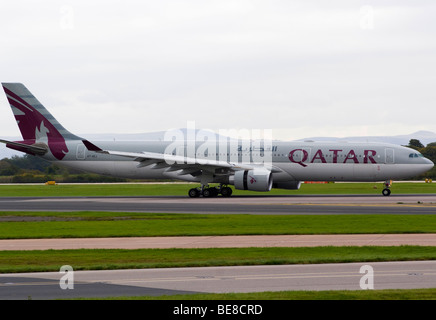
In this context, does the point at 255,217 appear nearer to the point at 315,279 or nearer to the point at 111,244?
the point at 111,244

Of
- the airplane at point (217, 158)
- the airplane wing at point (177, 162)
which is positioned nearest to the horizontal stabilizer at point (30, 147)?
the airplane at point (217, 158)

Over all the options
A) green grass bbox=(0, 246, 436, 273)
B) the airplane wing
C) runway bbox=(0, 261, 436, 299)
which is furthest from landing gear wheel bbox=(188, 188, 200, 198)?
runway bbox=(0, 261, 436, 299)

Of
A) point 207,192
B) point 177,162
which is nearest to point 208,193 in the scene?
point 207,192

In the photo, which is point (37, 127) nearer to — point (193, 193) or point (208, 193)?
point (193, 193)

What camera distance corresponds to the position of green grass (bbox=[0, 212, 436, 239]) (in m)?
29.1

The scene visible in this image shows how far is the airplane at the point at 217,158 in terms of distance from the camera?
53.1 metres

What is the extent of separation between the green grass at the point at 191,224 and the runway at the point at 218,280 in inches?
389

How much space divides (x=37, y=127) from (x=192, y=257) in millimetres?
39010

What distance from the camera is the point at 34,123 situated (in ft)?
189

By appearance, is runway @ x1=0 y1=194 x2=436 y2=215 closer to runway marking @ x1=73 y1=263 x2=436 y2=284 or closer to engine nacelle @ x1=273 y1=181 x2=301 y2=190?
engine nacelle @ x1=273 y1=181 x2=301 y2=190
